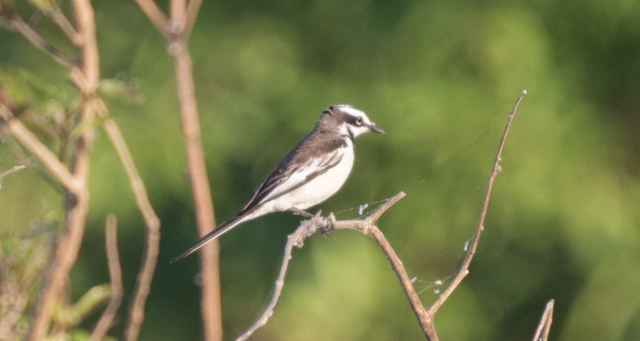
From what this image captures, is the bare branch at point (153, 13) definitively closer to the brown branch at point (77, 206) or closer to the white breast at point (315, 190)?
the brown branch at point (77, 206)

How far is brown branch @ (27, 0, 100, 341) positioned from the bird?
0.56 m

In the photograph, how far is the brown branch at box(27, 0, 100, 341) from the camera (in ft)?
7.71

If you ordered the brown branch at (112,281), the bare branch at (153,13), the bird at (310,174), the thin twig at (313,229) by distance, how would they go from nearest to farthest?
the thin twig at (313,229)
the bare branch at (153,13)
the brown branch at (112,281)
the bird at (310,174)

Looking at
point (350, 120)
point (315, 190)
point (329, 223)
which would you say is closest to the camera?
point (329, 223)

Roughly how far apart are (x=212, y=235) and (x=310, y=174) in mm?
762

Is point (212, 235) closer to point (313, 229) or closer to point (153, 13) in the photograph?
point (313, 229)

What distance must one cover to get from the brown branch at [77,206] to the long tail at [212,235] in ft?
1.04

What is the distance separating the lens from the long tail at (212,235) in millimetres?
2123

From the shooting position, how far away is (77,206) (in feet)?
8.14

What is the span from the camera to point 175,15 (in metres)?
2.13

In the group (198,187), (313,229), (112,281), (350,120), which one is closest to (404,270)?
(198,187)

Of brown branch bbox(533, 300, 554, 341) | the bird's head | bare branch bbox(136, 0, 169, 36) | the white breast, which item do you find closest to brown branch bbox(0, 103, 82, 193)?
bare branch bbox(136, 0, 169, 36)

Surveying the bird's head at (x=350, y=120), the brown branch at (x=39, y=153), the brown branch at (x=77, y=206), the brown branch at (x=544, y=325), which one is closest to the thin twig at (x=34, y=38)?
the brown branch at (x=77, y=206)

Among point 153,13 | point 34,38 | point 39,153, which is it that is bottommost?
point 39,153
